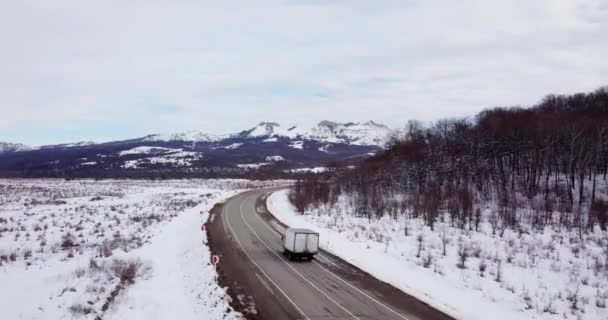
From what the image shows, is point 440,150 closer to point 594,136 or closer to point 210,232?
point 594,136

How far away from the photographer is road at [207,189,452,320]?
16734 mm

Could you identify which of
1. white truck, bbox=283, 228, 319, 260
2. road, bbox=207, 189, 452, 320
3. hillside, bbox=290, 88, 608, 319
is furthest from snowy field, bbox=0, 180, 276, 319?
hillside, bbox=290, 88, 608, 319

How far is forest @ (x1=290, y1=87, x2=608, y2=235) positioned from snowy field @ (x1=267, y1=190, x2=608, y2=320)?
463 centimetres

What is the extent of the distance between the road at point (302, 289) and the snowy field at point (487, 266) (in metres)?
1.43

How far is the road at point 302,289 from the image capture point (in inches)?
659

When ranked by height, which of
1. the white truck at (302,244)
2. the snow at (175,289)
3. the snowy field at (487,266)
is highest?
the white truck at (302,244)

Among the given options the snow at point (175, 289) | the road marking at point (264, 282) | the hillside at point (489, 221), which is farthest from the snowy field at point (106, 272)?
the hillside at point (489, 221)

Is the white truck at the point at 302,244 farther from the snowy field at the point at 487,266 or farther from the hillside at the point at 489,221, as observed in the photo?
the hillside at the point at 489,221

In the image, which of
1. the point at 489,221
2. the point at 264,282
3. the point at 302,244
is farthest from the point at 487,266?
the point at 489,221

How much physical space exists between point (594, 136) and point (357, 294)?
176 ft

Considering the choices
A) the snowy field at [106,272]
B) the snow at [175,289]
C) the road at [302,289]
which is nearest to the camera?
the snowy field at [106,272]

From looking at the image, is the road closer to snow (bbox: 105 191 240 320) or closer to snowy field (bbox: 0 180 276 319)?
snow (bbox: 105 191 240 320)

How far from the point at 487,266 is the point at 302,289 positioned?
11.1 metres

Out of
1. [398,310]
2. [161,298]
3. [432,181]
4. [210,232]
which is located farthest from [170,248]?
[432,181]
